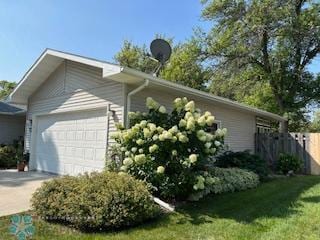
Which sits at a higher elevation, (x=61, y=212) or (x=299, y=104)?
(x=299, y=104)

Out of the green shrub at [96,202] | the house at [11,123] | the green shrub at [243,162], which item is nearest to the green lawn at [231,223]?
the green shrub at [96,202]

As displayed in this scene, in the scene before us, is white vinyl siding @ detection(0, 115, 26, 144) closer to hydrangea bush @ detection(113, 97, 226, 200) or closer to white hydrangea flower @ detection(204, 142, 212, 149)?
hydrangea bush @ detection(113, 97, 226, 200)

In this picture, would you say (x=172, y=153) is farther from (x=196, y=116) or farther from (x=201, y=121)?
(x=196, y=116)

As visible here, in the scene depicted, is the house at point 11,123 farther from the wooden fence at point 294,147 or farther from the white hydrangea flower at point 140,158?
the wooden fence at point 294,147

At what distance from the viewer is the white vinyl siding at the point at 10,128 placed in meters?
15.6

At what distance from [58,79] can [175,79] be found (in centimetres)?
1343

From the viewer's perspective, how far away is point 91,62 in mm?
7930

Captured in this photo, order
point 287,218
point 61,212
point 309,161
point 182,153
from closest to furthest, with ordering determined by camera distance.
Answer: point 61,212 → point 287,218 → point 182,153 → point 309,161

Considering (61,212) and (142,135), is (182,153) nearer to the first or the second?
(142,135)

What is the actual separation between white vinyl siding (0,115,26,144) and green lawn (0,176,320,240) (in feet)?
38.3

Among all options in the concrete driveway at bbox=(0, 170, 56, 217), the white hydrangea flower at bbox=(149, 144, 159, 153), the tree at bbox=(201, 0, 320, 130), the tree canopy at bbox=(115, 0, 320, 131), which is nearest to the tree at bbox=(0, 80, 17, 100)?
the tree canopy at bbox=(115, 0, 320, 131)

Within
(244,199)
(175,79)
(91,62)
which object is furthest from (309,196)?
(175,79)

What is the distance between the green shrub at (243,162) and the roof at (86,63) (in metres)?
1.93

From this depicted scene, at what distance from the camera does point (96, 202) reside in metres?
5.02
